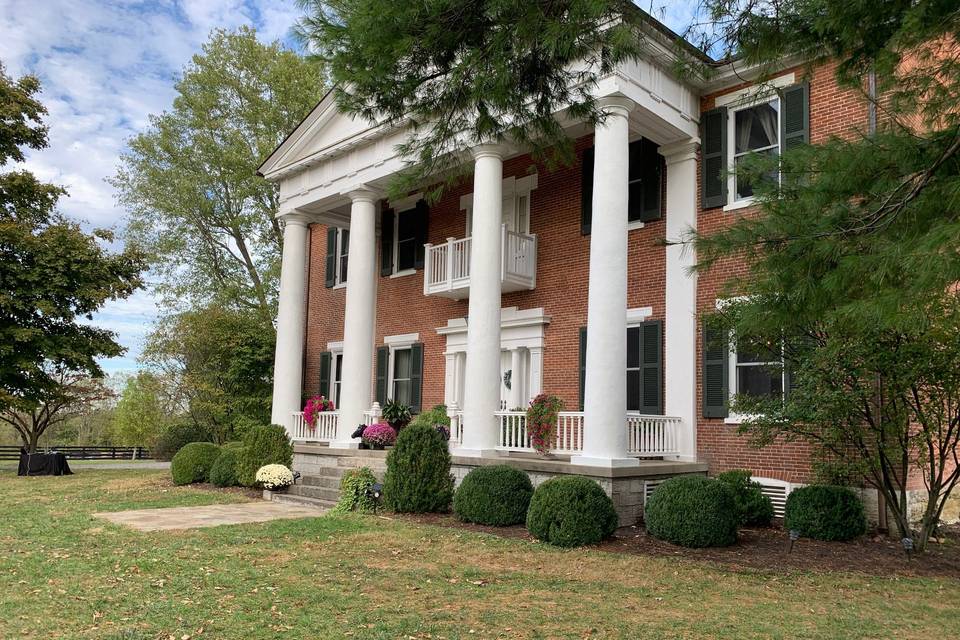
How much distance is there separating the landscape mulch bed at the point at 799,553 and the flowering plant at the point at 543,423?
2049 mm

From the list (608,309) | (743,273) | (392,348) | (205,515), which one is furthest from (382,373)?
(743,273)

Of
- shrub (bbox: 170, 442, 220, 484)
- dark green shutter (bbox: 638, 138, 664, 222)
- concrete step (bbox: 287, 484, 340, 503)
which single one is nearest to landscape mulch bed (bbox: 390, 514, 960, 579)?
concrete step (bbox: 287, 484, 340, 503)

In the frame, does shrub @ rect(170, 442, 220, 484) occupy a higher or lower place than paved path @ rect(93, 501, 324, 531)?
higher

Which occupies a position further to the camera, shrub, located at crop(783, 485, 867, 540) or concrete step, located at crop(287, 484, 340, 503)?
concrete step, located at crop(287, 484, 340, 503)

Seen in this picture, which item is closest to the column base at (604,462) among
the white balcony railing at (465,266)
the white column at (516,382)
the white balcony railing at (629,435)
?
the white balcony railing at (629,435)

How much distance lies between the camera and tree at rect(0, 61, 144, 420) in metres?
19.2

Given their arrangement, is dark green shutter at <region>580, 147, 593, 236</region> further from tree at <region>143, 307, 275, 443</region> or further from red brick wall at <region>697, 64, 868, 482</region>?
tree at <region>143, 307, 275, 443</region>

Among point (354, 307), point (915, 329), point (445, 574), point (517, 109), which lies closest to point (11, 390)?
point (354, 307)

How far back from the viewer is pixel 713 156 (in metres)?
13.6

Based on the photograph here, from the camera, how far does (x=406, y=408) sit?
16.9m

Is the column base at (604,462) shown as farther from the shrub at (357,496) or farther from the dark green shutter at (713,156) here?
the dark green shutter at (713,156)

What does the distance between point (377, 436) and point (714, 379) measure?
22.9 ft

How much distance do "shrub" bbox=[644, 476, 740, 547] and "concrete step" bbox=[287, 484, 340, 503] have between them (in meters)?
6.37

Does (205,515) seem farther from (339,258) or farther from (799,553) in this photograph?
(339,258)
